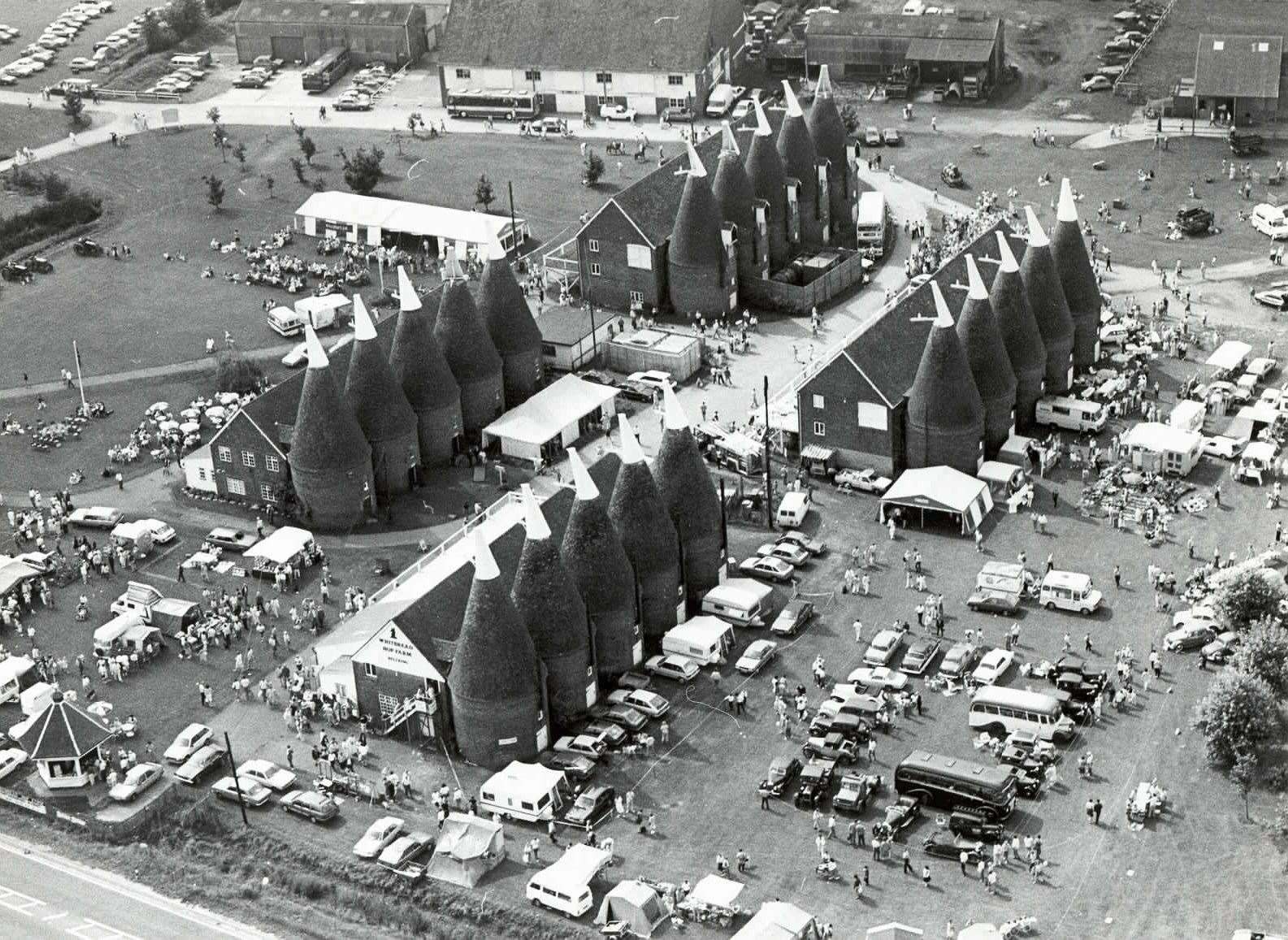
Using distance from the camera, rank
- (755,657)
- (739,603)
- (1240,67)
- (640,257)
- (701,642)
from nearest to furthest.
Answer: (755,657), (701,642), (739,603), (640,257), (1240,67)

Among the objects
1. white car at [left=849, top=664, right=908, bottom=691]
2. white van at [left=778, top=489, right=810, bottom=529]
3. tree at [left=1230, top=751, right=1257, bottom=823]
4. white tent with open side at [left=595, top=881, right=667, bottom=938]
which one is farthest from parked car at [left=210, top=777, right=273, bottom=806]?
tree at [left=1230, top=751, right=1257, bottom=823]

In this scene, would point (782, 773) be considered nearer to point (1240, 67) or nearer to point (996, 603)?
point (996, 603)

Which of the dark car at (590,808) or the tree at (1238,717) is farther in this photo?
the dark car at (590,808)

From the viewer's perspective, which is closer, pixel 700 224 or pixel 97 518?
pixel 97 518

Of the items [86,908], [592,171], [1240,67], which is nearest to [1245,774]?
[86,908]

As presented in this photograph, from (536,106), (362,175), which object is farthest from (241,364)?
(536,106)

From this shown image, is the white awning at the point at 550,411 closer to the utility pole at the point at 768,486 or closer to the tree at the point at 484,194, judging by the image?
the utility pole at the point at 768,486

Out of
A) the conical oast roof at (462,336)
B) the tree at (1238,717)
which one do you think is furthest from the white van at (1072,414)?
the conical oast roof at (462,336)
